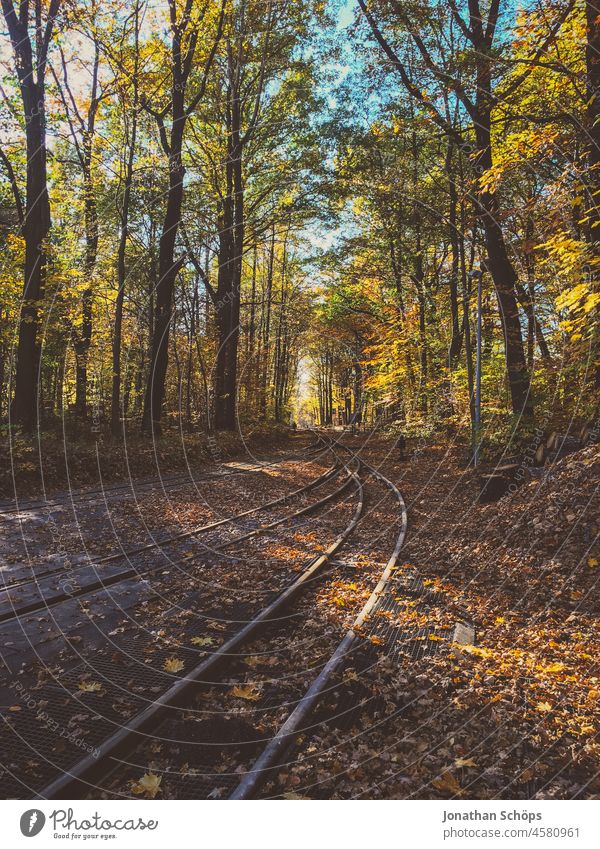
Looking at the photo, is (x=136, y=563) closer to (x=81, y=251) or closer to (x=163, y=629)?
(x=163, y=629)

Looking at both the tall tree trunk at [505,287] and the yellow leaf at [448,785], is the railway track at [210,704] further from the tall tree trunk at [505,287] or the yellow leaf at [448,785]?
the tall tree trunk at [505,287]

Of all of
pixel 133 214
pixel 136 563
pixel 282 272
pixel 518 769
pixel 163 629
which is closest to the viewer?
pixel 518 769

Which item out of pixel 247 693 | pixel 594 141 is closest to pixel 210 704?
pixel 247 693

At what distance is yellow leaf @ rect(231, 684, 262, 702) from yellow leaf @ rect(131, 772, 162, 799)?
1.09 meters

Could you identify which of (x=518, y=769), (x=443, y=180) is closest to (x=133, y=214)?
(x=443, y=180)

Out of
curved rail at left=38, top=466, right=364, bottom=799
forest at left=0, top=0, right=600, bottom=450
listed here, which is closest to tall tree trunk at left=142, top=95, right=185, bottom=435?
forest at left=0, top=0, right=600, bottom=450

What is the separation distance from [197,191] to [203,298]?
35.9 feet

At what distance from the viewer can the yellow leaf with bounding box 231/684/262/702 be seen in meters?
4.11

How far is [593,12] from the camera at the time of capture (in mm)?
8539

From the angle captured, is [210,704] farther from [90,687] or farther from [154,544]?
[154,544]

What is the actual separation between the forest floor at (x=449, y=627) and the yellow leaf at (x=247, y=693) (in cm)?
18

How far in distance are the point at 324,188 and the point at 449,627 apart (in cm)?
2034

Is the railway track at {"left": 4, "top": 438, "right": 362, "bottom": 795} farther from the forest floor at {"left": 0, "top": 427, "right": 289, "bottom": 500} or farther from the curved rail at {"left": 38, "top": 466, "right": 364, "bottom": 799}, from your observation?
the forest floor at {"left": 0, "top": 427, "right": 289, "bottom": 500}

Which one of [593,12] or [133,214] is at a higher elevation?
[133,214]
